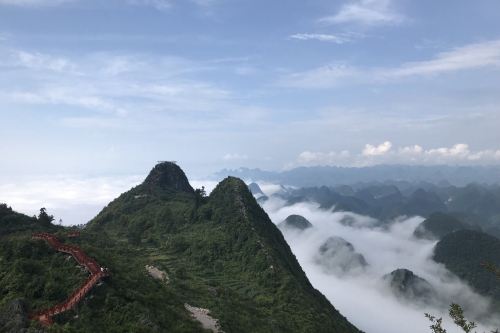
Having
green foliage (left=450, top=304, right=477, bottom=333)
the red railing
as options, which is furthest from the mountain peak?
green foliage (left=450, top=304, right=477, bottom=333)

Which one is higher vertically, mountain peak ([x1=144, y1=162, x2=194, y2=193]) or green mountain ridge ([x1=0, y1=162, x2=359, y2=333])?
mountain peak ([x1=144, y1=162, x2=194, y2=193])

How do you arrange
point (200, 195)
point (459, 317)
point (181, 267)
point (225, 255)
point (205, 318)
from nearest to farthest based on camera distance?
point (459, 317), point (205, 318), point (181, 267), point (225, 255), point (200, 195)

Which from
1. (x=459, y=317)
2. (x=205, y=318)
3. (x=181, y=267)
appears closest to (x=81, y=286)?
(x=205, y=318)

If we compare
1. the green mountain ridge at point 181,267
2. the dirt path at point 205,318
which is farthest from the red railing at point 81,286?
the dirt path at point 205,318

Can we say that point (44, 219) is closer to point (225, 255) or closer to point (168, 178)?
point (225, 255)

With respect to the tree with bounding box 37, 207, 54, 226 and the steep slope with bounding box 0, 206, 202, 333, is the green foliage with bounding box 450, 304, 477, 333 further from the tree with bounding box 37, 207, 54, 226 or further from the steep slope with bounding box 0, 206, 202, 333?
the tree with bounding box 37, 207, 54, 226

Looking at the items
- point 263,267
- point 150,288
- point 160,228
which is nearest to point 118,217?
point 160,228
